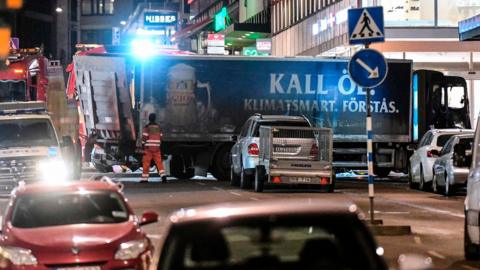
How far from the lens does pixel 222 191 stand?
82.1 ft

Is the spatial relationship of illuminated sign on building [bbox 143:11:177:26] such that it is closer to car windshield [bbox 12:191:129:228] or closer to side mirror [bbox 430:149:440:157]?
side mirror [bbox 430:149:440:157]

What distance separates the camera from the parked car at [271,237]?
18.1 ft

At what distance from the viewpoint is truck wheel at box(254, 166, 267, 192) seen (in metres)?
24.2

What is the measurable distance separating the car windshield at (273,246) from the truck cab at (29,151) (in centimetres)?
1901

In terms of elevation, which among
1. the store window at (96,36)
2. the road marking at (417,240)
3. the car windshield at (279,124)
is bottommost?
the road marking at (417,240)

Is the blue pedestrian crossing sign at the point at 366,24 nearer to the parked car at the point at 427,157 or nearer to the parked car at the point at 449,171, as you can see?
the parked car at the point at 449,171

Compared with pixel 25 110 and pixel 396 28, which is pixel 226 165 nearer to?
pixel 25 110

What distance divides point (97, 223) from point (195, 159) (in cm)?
2006

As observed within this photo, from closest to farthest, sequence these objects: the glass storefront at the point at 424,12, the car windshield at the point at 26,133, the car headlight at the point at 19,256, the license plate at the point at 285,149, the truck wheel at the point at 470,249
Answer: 1. the car headlight at the point at 19,256
2. the truck wheel at the point at 470,249
3. the license plate at the point at 285,149
4. the car windshield at the point at 26,133
5. the glass storefront at the point at 424,12

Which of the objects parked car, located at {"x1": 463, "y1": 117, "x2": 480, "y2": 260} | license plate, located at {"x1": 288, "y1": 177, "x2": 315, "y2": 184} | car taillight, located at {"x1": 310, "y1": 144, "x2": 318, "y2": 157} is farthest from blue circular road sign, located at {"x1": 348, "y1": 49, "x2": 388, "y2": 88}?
car taillight, located at {"x1": 310, "y1": 144, "x2": 318, "y2": 157}

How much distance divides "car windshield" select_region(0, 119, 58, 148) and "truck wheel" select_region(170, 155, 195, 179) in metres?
7.11

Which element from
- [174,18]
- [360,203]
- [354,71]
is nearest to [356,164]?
[360,203]

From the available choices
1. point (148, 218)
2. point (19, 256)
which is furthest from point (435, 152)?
point (19, 256)

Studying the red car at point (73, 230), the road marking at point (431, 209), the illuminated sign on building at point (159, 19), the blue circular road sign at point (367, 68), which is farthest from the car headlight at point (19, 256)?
the illuminated sign on building at point (159, 19)
